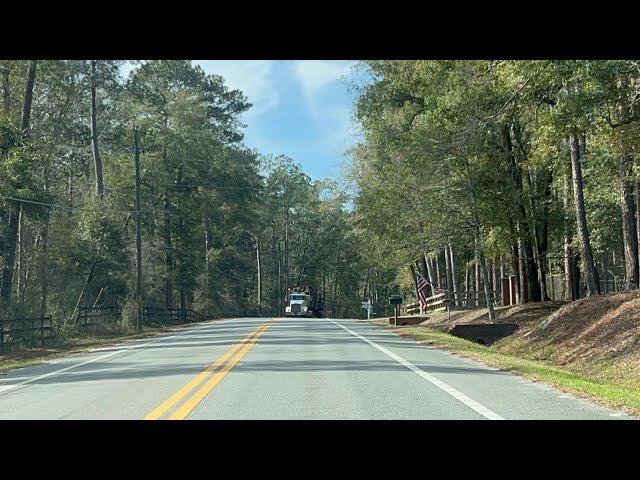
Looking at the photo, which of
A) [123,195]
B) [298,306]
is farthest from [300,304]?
[123,195]

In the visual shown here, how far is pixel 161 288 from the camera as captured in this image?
59375 millimetres

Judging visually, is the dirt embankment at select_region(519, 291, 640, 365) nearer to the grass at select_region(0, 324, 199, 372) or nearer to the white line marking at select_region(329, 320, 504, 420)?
the white line marking at select_region(329, 320, 504, 420)

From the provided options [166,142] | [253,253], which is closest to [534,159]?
[166,142]

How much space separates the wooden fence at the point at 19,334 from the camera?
26.9 meters

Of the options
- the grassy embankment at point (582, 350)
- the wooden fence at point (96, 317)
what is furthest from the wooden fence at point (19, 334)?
the grassy embankment at point (582, 350)

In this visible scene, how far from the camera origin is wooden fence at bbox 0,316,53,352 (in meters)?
26.9

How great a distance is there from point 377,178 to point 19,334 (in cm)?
2133

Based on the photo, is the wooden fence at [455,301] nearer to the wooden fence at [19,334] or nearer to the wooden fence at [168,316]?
the wooden fence at [168,316]

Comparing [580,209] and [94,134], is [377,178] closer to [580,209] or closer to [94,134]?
[580,209]

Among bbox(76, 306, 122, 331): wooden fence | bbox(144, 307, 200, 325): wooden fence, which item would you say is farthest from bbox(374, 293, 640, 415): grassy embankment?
bbox(144, 307, 200, 325): wooden fence

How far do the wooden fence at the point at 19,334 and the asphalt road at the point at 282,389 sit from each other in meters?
6.80

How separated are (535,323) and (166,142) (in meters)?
35.2

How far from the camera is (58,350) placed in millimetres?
27422
